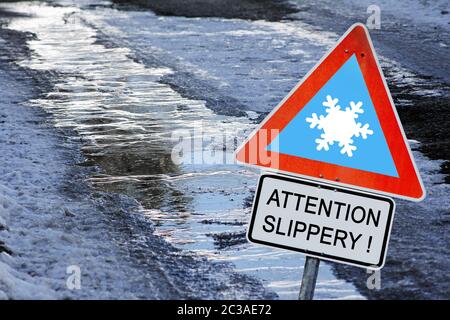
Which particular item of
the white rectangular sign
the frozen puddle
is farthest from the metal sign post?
the frozen puddle

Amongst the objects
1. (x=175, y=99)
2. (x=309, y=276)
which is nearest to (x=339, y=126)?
(x=309, y=276)

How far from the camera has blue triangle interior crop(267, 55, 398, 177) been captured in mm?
3850

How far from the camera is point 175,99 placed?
10820 mm

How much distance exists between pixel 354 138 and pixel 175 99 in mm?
7082

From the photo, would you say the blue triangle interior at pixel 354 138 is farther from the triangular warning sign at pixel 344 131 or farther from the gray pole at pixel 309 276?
the gray pole at pixel 309 276

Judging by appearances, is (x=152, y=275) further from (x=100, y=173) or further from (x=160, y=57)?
(x=160, y=57)

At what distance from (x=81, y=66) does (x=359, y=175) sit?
9.66 m

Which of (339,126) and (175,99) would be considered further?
(175,99)

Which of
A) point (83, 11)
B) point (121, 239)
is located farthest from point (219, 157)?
point (83, 11)

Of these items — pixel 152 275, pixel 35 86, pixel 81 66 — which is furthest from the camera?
pixel 81 66

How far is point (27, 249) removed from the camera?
5824 mm

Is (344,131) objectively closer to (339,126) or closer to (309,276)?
(339,126)

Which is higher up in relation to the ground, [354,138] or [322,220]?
[354,138]

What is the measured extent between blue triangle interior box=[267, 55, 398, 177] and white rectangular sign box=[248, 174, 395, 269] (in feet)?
0.38
